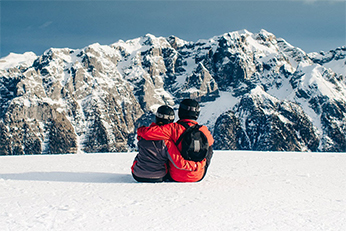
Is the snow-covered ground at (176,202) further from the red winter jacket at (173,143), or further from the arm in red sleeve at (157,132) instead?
the arm in red sleeve at (157,132)

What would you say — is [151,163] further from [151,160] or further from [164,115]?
[164,115]

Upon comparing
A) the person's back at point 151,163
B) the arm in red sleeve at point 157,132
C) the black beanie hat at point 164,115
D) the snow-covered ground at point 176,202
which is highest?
the black beanie hat at point 164,115

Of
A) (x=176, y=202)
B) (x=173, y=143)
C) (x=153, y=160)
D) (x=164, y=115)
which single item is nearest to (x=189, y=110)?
(x=164, y=115)

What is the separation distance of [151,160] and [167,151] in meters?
0.47

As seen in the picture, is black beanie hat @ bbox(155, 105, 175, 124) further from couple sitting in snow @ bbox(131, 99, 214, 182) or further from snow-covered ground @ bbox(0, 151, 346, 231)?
snow-covered ground @ bbox(0, 151, 346, 231)

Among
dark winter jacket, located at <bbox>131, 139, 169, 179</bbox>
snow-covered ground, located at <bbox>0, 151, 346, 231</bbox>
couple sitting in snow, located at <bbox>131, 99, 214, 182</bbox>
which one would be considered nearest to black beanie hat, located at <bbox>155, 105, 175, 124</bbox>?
couple sitting in snow, located at <bbox>131, 99, 214, 182</bbox>

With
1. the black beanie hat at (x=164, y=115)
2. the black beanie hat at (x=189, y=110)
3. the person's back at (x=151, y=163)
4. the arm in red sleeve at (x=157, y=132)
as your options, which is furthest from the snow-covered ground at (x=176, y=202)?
the black beanie hat at (x=189, y=110)

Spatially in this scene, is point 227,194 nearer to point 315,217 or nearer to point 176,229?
point 315,217

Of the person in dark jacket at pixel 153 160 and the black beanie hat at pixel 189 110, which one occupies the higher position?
the black beanie hat at pixel 189 110

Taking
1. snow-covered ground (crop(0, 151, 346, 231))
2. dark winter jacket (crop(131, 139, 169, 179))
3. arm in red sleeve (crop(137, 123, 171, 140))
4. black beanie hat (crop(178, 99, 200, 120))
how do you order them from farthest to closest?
black beanie hat (crop(178, 99, 200, 120)) → dark winter jacket (crop(131, 139, 169, 179)) → arm in red sleeve (crop(137, 123, 171, 140)) → snow-covered ground (crop(0, 151, 346, 231))

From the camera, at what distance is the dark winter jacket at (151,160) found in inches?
262

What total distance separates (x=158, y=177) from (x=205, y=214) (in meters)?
2.48

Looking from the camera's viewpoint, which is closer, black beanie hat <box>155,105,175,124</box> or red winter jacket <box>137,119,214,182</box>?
red winter jacket <box>137,119,214,182</box>

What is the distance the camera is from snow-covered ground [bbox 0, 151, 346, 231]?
4.07 m
